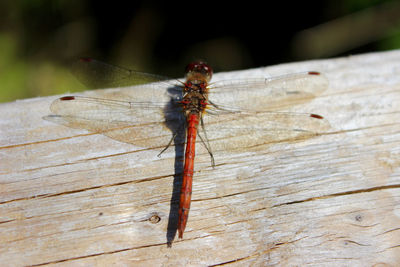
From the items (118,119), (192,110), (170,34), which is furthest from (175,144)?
(170,34)

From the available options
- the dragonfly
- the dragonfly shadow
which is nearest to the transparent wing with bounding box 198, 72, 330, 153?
the dragonfly

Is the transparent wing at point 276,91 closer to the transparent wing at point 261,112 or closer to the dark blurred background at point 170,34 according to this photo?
the transparent wing at point 261,112

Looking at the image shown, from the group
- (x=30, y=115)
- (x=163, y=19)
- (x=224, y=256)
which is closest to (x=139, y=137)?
(x=30, y=115)

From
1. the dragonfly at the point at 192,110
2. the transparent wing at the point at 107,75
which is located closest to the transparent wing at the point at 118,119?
the dragonfly at the point at 192,110

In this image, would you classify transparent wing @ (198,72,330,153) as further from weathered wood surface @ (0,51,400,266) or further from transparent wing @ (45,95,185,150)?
transparent wing @ (45,95,185,150)

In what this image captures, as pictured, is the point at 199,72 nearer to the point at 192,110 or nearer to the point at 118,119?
the point at 192,110

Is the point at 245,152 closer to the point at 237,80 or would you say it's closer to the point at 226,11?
the point at 237,80
